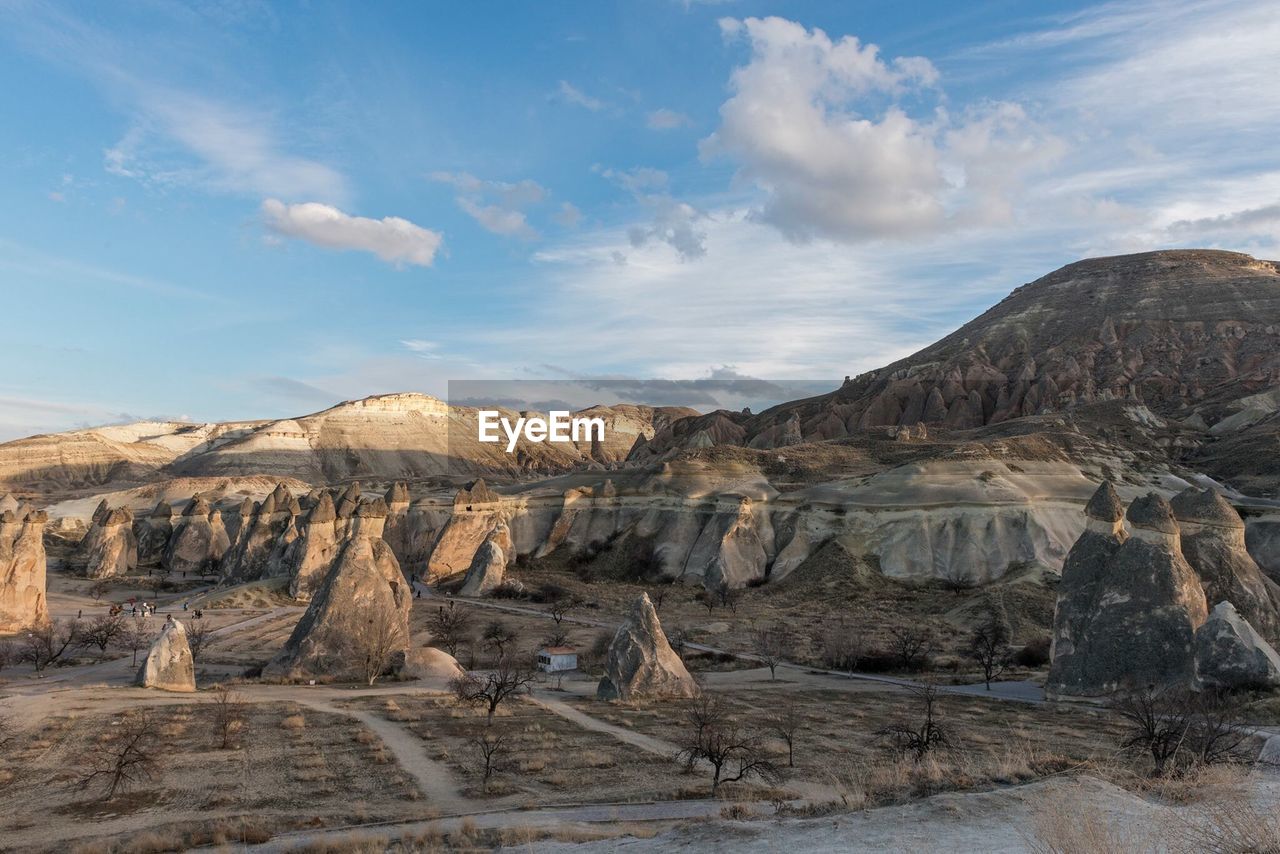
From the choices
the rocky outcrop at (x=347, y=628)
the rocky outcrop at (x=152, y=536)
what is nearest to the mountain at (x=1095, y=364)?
the rocky outcrop at (x=152, y=536)

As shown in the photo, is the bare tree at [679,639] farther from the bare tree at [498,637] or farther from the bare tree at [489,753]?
the bare tree at [489,753]

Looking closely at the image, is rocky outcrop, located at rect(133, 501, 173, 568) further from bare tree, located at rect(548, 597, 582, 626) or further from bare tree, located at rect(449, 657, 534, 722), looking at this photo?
bare tree, located at rect(449, 657, 534, 722)

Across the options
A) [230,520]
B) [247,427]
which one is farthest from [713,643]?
[247,427]

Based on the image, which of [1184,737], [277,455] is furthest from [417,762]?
[277,455]

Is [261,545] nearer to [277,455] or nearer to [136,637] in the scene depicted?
[136,637]

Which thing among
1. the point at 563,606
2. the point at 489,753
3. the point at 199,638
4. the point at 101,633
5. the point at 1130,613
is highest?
the point at 1130,613

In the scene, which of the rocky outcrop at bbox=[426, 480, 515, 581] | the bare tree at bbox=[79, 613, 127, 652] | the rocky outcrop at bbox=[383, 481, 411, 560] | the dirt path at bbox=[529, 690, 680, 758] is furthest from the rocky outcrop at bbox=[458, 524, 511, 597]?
the dirt path at bbox=[529, 690, 680, 758]
